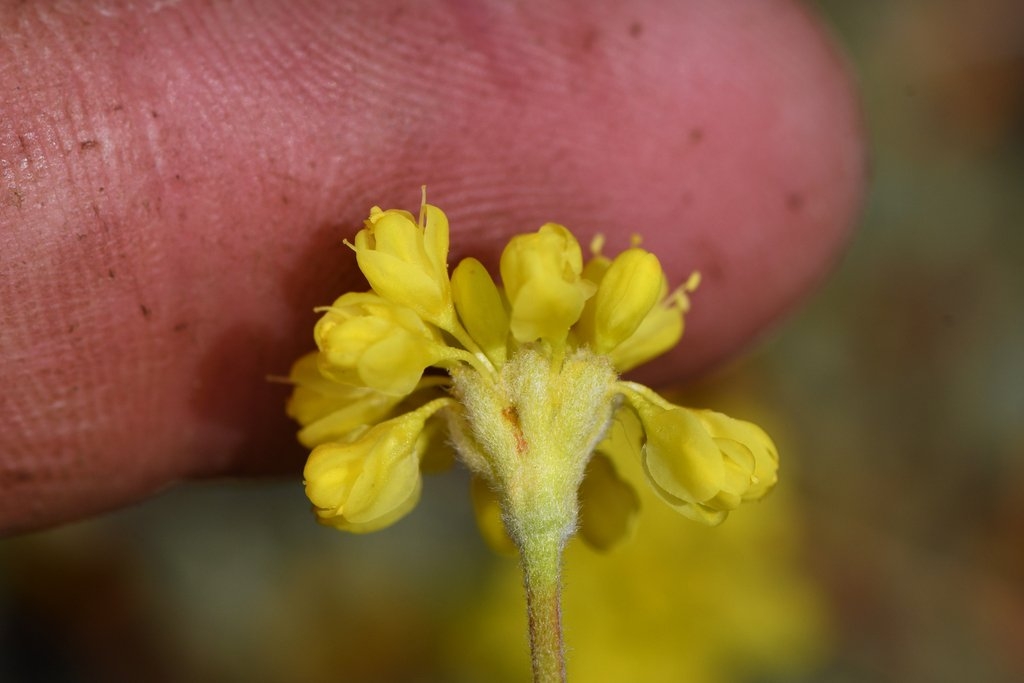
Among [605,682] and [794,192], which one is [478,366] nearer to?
[794,192]

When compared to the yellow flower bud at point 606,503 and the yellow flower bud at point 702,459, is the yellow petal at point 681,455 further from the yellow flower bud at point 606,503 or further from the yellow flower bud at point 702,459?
the yellow flower bud at point 606,503

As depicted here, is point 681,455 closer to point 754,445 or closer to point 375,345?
point 754,445

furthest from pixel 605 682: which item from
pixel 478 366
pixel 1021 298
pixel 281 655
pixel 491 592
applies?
pixel 1021 298

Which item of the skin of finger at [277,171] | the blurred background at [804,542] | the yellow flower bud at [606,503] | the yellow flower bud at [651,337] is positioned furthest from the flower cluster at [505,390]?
the blurred background at [804,542]

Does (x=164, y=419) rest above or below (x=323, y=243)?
below

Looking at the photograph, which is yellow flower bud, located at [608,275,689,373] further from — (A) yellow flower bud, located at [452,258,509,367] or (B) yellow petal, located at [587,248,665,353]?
(A) yellow flower bud, located at [452,258,509,367]

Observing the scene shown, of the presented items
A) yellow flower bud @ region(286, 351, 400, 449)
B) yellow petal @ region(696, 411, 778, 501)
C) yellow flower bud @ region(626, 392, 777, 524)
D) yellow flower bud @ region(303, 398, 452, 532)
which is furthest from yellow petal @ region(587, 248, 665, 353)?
yellow flower bud @ region(286, 351, 400, 449)
